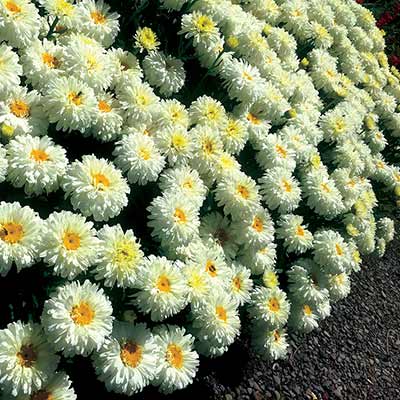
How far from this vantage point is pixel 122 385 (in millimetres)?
1774

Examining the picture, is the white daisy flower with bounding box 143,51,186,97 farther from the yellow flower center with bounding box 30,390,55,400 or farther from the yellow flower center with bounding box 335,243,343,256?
the yellow flower center with bounding box 30,390,55,400

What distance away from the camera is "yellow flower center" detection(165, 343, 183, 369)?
1.94 metres

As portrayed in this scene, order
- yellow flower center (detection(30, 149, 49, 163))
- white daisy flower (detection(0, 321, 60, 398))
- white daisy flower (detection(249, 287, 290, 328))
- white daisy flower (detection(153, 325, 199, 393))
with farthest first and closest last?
1. white daisy flower (detection(249, 287, 290, 328))
2. white daisy flower (detection(153, 325, 199, 393))
3. yellow flower center (detection(30, 149, 49, 163))
4. white daisy flower (detection(0, 321, 60, 398))

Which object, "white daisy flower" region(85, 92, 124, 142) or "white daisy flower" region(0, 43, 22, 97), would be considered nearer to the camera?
"white daisy flower" region(0, 43, 22, 97)

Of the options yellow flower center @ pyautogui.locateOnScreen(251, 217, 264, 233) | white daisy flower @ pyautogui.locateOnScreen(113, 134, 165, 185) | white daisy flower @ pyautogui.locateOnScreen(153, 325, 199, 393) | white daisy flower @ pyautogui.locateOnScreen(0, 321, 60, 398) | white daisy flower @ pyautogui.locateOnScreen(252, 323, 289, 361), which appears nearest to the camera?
white daisy flower @ pyautogui.locateOnScreen(0, 321, 60, 398)

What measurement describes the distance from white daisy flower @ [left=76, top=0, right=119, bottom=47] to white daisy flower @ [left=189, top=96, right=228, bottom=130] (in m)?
0.44

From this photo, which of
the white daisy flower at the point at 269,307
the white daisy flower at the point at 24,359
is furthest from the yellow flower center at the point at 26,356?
the white daisy flower at the point at 269,307

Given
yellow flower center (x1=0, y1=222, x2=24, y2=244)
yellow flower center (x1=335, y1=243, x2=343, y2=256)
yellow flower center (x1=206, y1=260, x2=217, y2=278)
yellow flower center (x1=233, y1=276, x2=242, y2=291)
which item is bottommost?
yellow flower center (x1=233, y1=276, x2=242, y2=291)

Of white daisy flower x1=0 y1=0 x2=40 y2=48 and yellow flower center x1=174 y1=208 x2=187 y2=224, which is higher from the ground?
white daisy flower x1=0 y1=0 x2=40 y2=48

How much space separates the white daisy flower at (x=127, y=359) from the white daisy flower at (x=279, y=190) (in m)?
0.90

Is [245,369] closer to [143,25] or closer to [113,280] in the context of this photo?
[113,280]

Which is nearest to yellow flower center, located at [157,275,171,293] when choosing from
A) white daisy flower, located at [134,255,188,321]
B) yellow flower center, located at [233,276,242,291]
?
white daisy flower, located at [134,255,188,321]

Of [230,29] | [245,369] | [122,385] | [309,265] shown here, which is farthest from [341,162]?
[122,385]

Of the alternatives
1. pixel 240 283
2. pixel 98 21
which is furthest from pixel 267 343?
pixel 98 21
